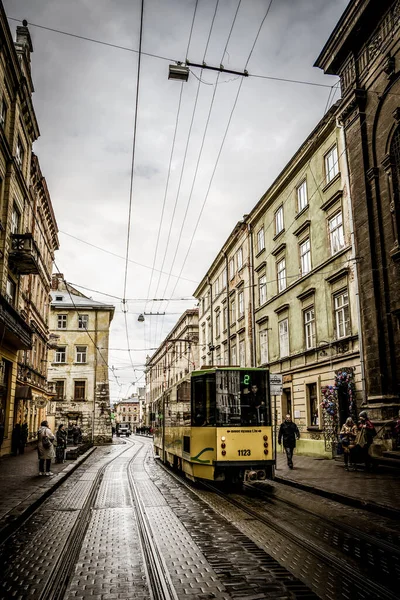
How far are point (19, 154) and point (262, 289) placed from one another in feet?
50.5

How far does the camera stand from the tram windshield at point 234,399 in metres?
13.3

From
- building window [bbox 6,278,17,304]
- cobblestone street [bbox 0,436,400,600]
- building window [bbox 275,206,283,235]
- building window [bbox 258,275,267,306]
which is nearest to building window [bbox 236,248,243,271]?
building window [bbox 258,275,267,306]

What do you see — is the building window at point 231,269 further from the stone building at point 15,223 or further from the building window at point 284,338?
the stone building at point 15,223

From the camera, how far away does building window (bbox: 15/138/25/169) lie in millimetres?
23572

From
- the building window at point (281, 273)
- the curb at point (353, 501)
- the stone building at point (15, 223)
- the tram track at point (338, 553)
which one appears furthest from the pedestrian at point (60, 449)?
the building window at point (281, 273)

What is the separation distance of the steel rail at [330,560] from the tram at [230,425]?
3.20 meters

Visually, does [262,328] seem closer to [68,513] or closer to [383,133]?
[383,133]

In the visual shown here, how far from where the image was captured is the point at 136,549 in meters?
7.06

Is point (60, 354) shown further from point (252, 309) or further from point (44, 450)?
point (44, 450)

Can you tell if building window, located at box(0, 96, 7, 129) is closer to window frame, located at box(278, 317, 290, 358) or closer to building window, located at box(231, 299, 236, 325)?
window frame, located at box(278, 317, 290, 358)

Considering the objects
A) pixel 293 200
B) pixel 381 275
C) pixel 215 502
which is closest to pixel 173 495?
pixel 215 502

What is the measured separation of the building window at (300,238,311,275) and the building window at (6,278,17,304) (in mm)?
13554

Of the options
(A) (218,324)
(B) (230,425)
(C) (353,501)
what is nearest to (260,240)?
(A) (218,324)

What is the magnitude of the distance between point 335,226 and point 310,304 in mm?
3891
